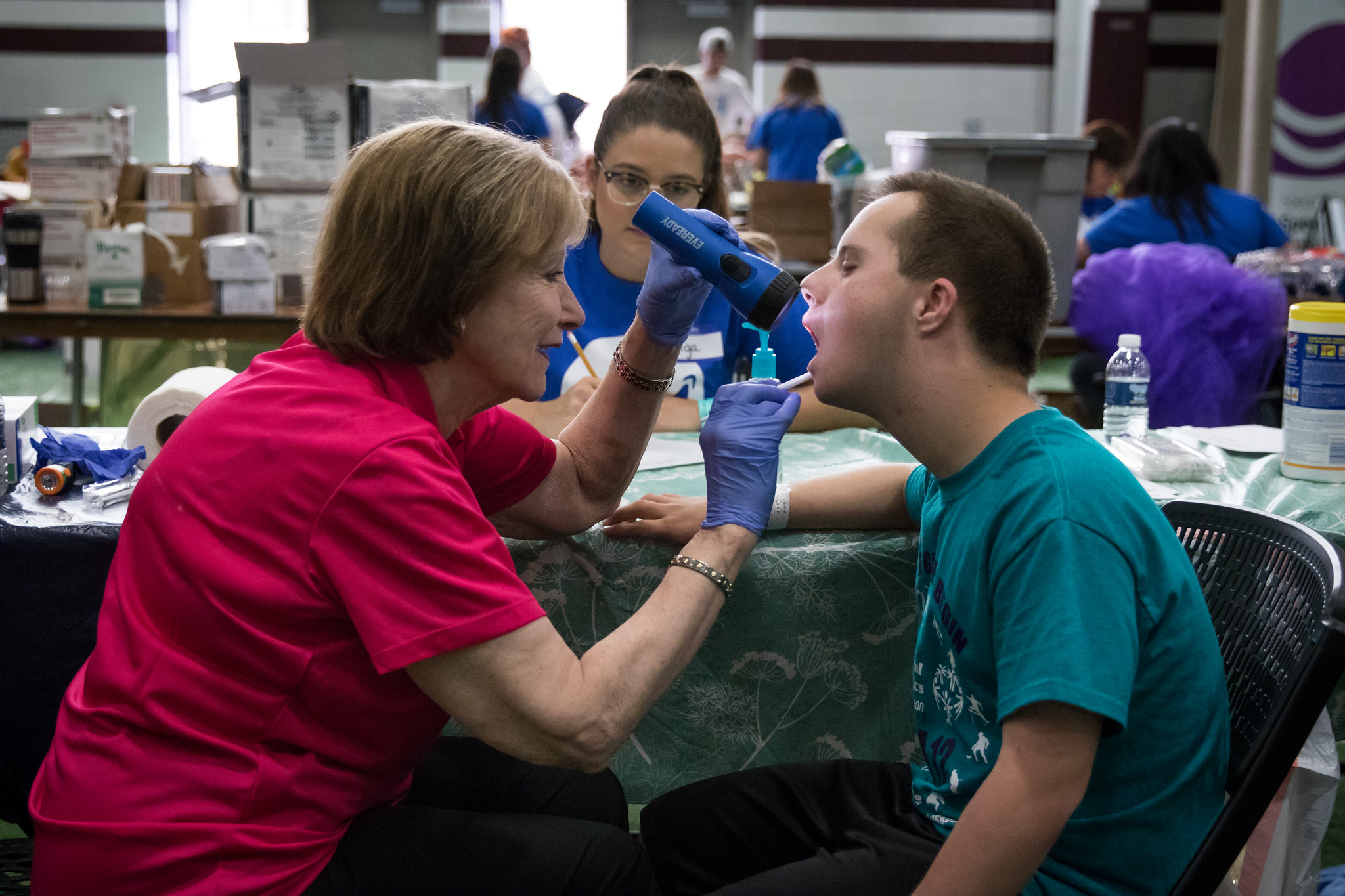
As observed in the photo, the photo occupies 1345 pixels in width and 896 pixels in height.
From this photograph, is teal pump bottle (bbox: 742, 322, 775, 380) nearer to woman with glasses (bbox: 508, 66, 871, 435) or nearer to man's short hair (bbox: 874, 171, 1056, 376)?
man's short hair (bbox: 874, 171, 1056, 376)

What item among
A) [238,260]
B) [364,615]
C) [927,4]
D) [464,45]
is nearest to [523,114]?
[238,260]

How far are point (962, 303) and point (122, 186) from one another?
3310 millimetres

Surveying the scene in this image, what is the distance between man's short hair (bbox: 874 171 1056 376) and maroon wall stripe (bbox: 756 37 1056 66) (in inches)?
367

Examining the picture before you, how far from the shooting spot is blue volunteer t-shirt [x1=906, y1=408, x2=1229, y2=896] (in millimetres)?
858

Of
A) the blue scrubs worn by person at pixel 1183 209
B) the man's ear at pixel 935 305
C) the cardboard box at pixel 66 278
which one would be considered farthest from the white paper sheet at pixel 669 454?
the blue scrubs worn by person at pixel 1183 209

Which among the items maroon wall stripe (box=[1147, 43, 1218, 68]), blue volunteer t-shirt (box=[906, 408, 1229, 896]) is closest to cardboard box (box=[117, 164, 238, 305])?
blue volunteer t-shirt (box=[906, 408, 1229, 896])

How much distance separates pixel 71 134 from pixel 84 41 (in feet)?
25.0

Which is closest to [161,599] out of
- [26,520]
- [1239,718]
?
[26,520]

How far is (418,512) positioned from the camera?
87 centimetres

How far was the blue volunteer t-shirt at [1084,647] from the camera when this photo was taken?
858mm

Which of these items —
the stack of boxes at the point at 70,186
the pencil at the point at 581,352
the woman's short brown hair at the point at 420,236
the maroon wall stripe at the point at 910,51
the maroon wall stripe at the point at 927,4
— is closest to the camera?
the woman's short brown hair at the point at 420,236

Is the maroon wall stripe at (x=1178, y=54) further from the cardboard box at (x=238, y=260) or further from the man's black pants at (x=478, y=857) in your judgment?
the man's black pants at (x=478, y=857)

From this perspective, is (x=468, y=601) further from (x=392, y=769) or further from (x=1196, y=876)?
(x=1196, y=876)

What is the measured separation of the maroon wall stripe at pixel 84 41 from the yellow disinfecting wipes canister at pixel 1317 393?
10410 mm
